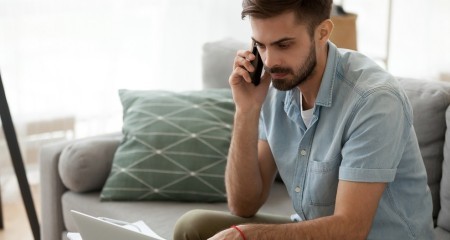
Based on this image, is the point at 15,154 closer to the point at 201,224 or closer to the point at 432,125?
the point at 201,224

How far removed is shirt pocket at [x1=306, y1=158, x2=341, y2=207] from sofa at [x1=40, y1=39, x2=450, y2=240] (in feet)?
1.55

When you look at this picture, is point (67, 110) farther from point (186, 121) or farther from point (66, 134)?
point (186, 121)

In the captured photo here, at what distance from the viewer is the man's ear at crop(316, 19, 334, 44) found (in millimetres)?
1772

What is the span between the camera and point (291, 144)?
6.32ft

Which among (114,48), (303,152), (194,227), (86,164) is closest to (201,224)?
(194,227)

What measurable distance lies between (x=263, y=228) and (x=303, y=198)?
250 millimetres

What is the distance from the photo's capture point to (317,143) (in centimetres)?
182

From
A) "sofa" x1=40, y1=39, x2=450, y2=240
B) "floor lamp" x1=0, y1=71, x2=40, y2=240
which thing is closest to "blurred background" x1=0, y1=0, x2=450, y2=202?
"sofa" x1=40, y1=39, x2=450, y2=240

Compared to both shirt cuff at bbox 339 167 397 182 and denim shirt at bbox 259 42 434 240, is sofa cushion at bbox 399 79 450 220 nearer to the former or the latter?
denim shirt at bbox 259 42 434 240

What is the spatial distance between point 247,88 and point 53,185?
94 centimetres

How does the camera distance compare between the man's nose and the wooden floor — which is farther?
the wooden floor

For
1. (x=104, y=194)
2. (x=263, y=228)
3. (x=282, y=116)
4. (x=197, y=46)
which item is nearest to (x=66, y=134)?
(x=197, y=46)

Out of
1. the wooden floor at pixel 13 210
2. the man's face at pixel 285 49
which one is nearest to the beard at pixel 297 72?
the man's face at pixel 285 49

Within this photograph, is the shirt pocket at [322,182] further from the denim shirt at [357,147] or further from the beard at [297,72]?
the beard at [297,72]
